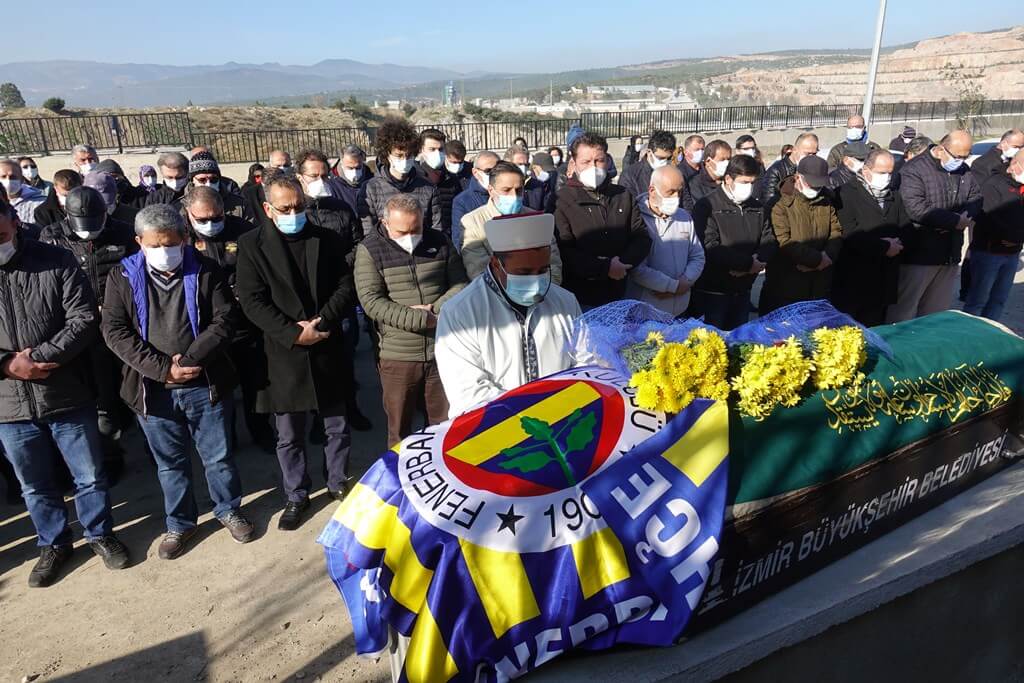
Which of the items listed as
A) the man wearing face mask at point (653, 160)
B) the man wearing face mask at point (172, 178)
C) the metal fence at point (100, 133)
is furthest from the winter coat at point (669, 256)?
the metal fence at point (100, 133)

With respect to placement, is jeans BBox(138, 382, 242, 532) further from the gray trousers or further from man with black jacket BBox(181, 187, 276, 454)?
the gray trousers

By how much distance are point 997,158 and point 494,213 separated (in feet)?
20.2

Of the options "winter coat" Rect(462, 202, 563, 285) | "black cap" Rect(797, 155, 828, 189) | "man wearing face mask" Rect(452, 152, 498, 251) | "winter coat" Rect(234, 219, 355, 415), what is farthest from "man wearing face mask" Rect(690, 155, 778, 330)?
"winter coat" Rect(234, 219, 355, 415)

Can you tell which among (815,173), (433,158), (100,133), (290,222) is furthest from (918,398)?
(100,133)

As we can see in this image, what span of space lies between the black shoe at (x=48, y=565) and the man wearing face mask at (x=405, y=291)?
197 centimetres

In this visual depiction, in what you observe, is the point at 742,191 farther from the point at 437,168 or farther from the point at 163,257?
the point at 163,257

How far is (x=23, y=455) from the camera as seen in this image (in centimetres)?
357

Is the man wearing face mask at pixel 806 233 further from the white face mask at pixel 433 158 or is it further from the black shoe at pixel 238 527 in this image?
the black shoe at pixel 238 527

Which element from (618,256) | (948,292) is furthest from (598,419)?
(948,292)

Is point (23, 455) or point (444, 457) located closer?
point (444, 457)

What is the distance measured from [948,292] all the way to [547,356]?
16.7 ft

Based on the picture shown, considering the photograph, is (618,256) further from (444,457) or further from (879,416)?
(444,457)

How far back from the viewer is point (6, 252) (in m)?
3.33

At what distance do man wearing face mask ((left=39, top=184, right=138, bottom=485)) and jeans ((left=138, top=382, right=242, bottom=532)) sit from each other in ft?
1.89
